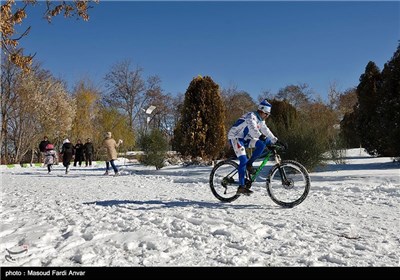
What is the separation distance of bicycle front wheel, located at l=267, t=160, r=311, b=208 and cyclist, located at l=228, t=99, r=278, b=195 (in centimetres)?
46

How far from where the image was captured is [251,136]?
22.2 ft

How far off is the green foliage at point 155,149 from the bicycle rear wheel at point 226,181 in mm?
10454

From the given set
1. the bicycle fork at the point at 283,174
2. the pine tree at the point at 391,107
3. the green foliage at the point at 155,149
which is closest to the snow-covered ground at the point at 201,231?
the bicycle fork at the point at 283,174

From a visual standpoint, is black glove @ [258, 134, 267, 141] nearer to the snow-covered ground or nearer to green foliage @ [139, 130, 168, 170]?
the snow-covered ground

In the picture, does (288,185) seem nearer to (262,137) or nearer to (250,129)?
(262,137)

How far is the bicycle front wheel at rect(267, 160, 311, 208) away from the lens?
6.46m

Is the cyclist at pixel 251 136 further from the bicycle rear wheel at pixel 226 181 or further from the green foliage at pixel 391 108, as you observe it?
the green foliage at pixel 391 108

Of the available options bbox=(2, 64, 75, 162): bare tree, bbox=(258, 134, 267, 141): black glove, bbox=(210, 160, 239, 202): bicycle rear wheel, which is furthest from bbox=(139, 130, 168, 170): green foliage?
bbox=(2, 64, 75, 162): bare tree

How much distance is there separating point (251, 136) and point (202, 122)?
38.9 feet

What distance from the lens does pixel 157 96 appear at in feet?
198

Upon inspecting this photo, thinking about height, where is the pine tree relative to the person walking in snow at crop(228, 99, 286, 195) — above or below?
above

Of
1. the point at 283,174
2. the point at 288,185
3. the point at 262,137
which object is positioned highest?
the point at 262,137

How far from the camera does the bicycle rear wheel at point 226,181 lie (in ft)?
23.4

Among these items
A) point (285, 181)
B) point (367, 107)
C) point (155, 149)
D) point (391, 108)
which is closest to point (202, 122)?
point (155, 149)
